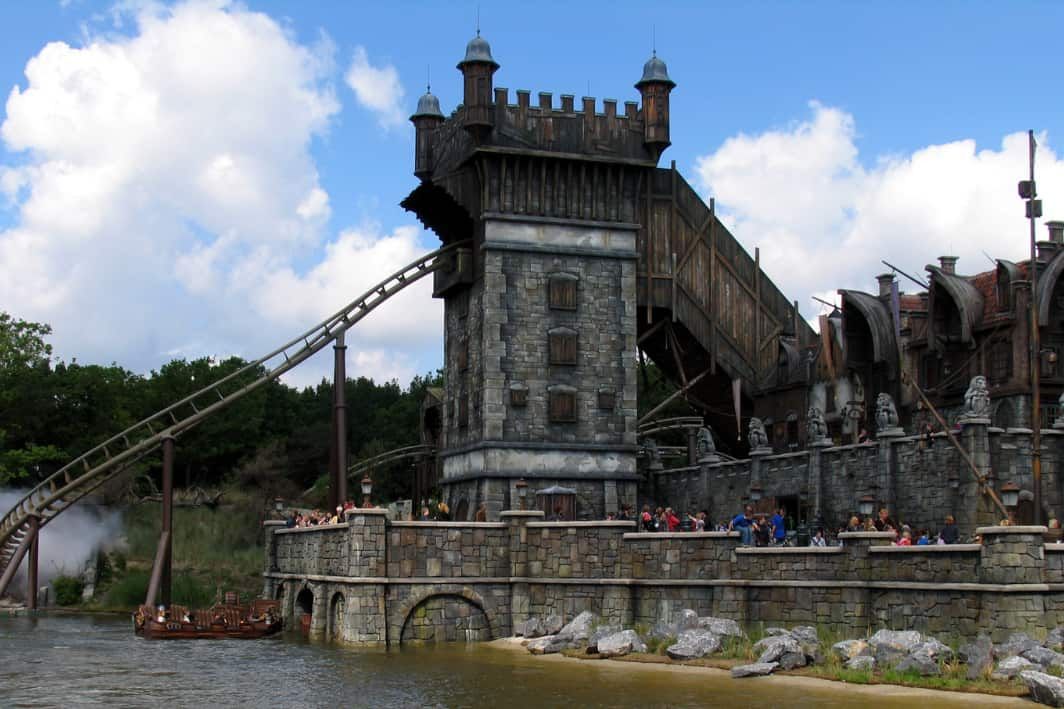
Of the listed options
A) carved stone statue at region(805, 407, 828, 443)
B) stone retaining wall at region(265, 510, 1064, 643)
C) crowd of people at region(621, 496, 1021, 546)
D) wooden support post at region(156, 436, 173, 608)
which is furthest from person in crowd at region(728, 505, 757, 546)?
wooden support post at region(156, 436, 173, 608)

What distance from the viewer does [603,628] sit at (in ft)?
106

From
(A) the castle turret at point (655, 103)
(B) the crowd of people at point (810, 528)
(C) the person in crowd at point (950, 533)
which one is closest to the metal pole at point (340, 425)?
(B) the crowd of people at point (810, 528)

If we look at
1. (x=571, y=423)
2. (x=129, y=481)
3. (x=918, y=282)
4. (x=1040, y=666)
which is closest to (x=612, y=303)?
(x=571, y=423)

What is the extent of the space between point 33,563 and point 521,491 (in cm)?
1571

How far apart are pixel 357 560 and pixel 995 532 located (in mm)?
15170

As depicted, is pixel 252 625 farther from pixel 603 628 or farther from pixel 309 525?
pixel 603 628

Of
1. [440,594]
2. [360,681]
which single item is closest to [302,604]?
[440,594]

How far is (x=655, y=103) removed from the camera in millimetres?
44688

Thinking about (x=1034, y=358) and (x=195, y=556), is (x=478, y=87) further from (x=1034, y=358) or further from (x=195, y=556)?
(x=195, y=556)

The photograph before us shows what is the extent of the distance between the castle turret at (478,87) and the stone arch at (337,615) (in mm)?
→ 13791

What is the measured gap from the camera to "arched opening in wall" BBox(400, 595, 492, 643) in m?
35.5

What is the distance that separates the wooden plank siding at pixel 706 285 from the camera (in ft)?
149

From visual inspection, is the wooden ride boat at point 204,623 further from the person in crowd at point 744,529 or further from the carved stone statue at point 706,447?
the carved stone statue at point 706,447

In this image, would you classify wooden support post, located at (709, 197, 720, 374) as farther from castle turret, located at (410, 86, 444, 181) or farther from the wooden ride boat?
the wooden ride boat
